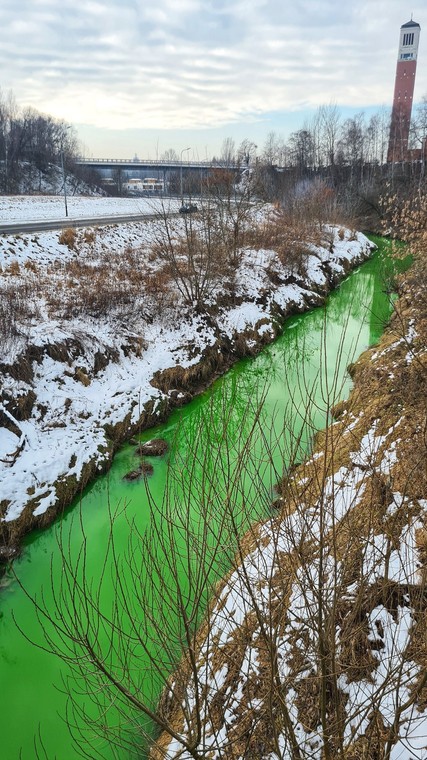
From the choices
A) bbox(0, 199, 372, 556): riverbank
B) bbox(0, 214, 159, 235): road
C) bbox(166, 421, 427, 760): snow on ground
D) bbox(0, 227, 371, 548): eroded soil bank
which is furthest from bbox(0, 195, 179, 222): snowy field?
bbox(166, 421, 427, 760): snow on ground

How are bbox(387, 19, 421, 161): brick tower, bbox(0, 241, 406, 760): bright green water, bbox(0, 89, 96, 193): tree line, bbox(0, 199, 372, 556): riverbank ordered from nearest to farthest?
bbox(0, 241, 406, 760): bright green water, bbox(0, 199, 372, 556): riverbank, bbox(0, 89, 96, 193): tree line, bbox(387, 19, 421, 161): brick tower

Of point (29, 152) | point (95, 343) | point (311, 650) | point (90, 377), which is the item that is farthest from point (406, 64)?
point (311, 650)

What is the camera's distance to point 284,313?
19.4m

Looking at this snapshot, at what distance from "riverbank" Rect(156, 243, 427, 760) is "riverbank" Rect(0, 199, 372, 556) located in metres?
2.61

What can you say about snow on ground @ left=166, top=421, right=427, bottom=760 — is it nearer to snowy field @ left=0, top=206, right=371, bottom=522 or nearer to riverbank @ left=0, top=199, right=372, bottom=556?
riverbank @ left=0, top=199, right=372, bottom=556

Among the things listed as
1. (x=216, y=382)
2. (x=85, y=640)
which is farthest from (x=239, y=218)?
(x=85, y=640)

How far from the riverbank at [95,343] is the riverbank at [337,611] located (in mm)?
2613

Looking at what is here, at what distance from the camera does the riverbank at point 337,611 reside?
2.51 metres

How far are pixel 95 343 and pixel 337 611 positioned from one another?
1004 cm

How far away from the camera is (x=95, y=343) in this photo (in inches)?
487

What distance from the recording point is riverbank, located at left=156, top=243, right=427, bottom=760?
2.51 meters

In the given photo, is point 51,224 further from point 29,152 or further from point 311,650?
point 29,152

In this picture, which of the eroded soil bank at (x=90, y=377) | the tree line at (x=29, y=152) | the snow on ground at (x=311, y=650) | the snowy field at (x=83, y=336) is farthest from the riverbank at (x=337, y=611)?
the tree line at (x=29, y=152)

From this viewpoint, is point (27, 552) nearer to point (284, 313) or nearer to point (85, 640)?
point (85, 640)
